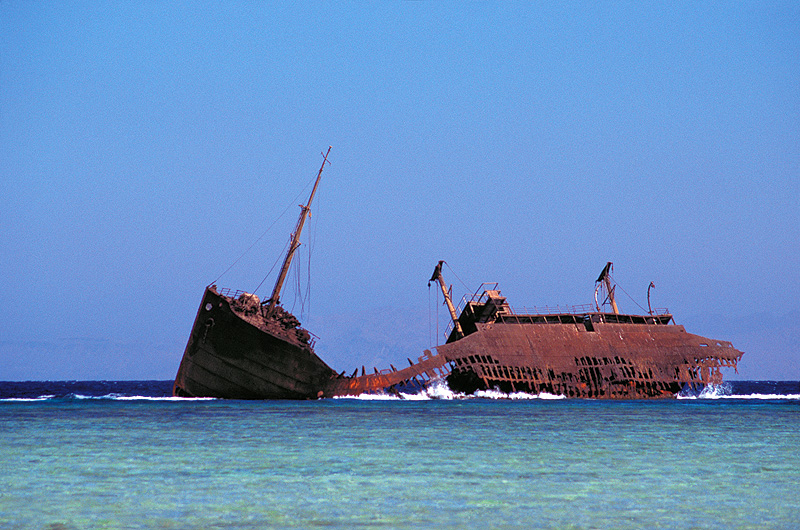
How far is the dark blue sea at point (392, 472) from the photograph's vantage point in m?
12.6

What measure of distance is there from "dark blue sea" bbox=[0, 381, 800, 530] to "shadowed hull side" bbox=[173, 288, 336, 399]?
6.22 meters

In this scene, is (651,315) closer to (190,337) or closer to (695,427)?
(695,427)

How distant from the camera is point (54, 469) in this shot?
17.1 m

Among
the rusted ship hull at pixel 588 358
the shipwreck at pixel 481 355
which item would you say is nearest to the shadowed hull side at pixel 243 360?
Answer: the shipwreck at pixel 481 355

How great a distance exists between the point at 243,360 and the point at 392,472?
21547 mm

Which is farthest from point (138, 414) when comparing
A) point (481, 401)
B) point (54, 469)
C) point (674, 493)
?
point (674, 493)

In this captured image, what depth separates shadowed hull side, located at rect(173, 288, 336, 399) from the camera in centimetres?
3672

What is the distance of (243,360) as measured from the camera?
37.3 m

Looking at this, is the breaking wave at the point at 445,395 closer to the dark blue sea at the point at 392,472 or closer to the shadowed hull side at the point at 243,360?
the shadowed hull side at the point at 243,360

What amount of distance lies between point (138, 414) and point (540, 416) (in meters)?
16.0

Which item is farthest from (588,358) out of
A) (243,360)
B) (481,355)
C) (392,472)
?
(392,472)

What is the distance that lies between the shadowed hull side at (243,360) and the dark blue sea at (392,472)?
622cm

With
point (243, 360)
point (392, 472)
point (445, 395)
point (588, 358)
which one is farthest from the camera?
point (445, 395)

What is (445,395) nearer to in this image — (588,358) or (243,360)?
(588,358)
